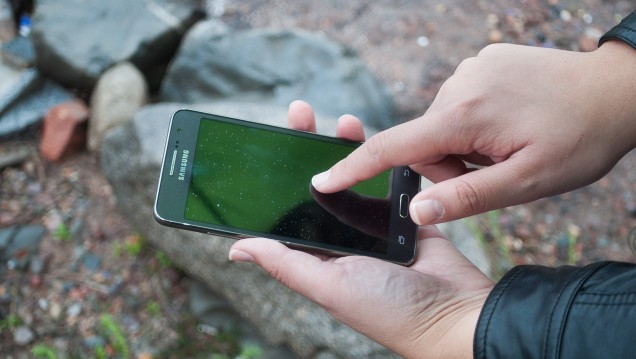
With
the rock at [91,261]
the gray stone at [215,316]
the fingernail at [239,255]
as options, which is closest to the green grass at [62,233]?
the rock at [91,261]

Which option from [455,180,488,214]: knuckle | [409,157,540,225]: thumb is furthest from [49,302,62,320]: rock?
[455,180,488,214]: knuckle

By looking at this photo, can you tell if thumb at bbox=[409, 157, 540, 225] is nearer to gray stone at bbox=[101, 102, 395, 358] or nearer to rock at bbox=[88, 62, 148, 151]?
gray stone at bbox=[101, 102, 395, 358]

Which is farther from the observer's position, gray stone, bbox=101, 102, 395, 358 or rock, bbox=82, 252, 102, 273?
rock, bbox=82, 252, 102, 273

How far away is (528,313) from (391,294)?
438mm

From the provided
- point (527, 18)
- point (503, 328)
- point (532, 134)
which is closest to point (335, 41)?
point (527, 18)

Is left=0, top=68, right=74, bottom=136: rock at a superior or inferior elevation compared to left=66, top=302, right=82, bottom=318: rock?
superior

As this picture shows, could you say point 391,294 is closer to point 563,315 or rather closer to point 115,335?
point 563,315

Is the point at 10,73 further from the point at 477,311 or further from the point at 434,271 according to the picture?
the point at 477,311

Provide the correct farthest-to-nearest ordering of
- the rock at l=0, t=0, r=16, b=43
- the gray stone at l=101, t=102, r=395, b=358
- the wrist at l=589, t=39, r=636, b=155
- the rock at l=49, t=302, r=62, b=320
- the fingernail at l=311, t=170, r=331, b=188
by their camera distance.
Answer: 1. the rock at l=0, t=0, r=16, b=43
2. the rock at l=49, t=302, r=62, b=320
3. the gray stone at l=101, t=102, r=395, b=358
4. the fingernail at l=311, t=170, r=331, b=188
5. the wrist at l=589, t=39, r=636, b=155

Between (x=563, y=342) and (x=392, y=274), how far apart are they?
1.83ft

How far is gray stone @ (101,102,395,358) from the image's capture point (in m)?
2.45

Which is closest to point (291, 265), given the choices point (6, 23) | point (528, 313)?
point (528, 313)

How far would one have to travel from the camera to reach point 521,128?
5.22ft

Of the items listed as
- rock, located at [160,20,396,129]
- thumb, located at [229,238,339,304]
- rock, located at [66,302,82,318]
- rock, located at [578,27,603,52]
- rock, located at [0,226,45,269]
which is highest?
rock, located at [578,27,603,52]
